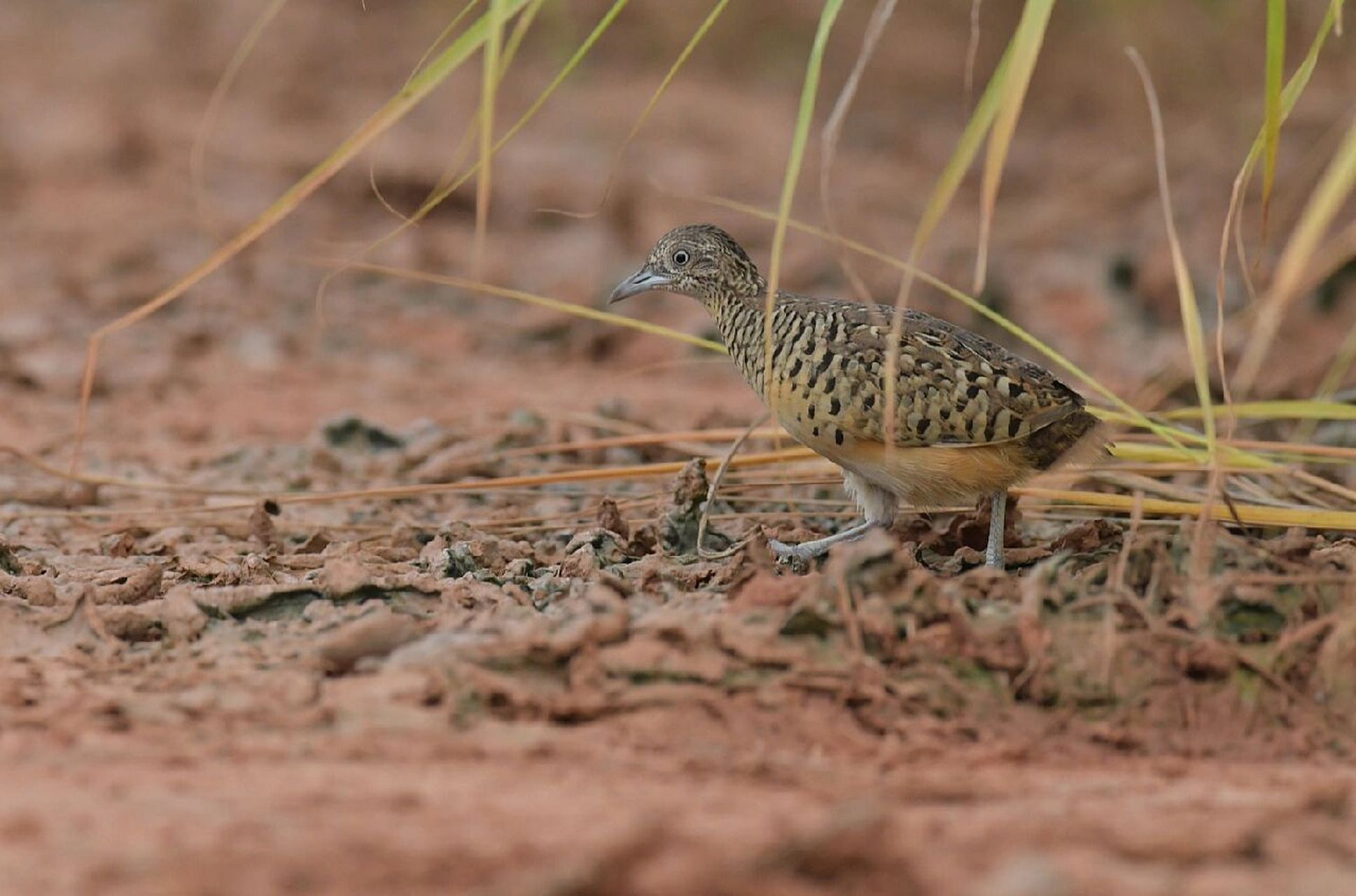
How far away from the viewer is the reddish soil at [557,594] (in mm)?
2521

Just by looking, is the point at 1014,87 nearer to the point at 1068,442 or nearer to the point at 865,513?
the point at 1068,442

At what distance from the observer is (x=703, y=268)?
4977mm

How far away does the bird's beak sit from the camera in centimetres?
509

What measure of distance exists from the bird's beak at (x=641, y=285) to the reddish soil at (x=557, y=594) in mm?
304

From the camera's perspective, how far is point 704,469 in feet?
15.4

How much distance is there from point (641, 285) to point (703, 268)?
0.73 feet

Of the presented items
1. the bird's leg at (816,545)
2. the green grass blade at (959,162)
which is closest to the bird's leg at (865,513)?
the bird's leg at (816,545)

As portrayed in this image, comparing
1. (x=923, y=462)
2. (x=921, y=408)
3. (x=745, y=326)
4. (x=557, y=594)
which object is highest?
(x=745, y=326)

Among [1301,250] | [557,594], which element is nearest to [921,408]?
[557,594]

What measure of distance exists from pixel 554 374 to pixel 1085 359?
2365 millimetres

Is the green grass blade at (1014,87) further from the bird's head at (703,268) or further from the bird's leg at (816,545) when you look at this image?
the bird's head at (703,268)

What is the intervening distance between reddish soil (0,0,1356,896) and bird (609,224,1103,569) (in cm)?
23

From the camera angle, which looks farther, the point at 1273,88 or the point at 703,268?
the point at 703,268

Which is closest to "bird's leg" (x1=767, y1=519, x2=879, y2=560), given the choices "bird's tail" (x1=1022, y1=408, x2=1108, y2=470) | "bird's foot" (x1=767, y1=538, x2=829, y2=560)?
"bird's foot" (x1=767, y1=538, x2=829, y2=560)
